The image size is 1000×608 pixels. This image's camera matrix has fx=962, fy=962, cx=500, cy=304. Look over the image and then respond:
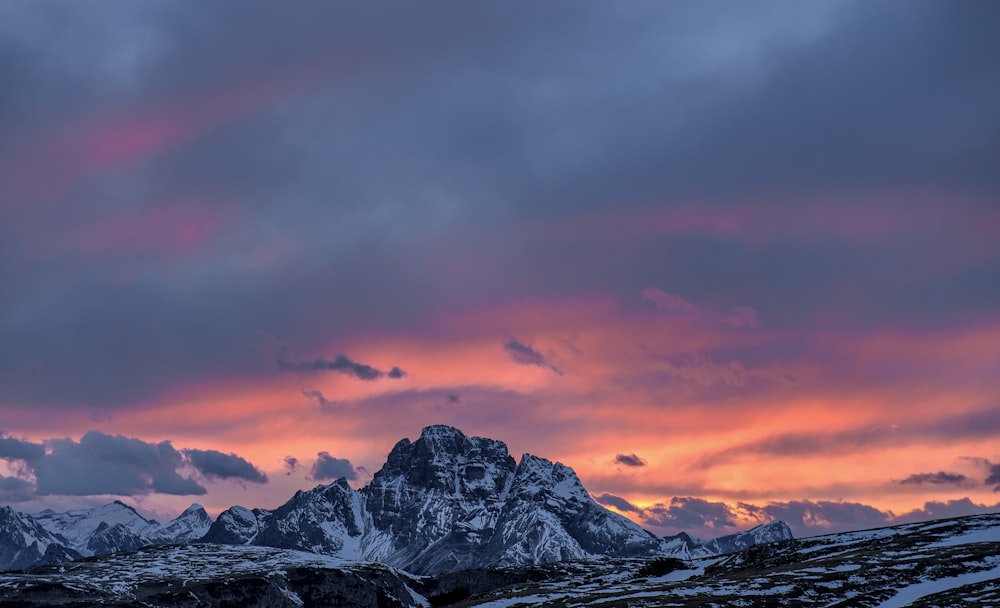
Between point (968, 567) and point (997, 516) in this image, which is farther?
point (997, 516)

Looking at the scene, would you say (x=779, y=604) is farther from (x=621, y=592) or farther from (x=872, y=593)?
(x=621, y=592)

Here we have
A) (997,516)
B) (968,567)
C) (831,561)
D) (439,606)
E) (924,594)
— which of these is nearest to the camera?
(924,594)

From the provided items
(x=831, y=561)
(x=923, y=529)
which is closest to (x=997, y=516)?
(x=923, y=529)

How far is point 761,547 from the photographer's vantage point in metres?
148

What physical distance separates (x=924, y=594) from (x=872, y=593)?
432 centimetres

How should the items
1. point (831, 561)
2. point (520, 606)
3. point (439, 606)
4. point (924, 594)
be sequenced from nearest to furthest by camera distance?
point (924, 594) → point (520, 606) → point (831, 561) → point (439, 606)

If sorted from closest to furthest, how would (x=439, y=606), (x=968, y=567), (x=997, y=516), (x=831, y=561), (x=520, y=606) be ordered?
(x=968, y=567) < (x=520, y=606) < (x=831, y=561) < (x=439, y=606) < (x=997, y=516)

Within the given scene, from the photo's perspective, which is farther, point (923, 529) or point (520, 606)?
point (923, 529)

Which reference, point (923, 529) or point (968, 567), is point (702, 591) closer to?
point (968, 567)

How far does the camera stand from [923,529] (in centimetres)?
14275

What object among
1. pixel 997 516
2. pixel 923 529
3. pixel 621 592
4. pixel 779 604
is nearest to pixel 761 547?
pixel 923 529

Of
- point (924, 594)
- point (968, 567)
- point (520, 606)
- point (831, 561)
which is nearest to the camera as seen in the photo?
point (924, 594)

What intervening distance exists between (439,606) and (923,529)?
72.9m

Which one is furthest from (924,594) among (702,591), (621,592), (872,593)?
(621,592)
